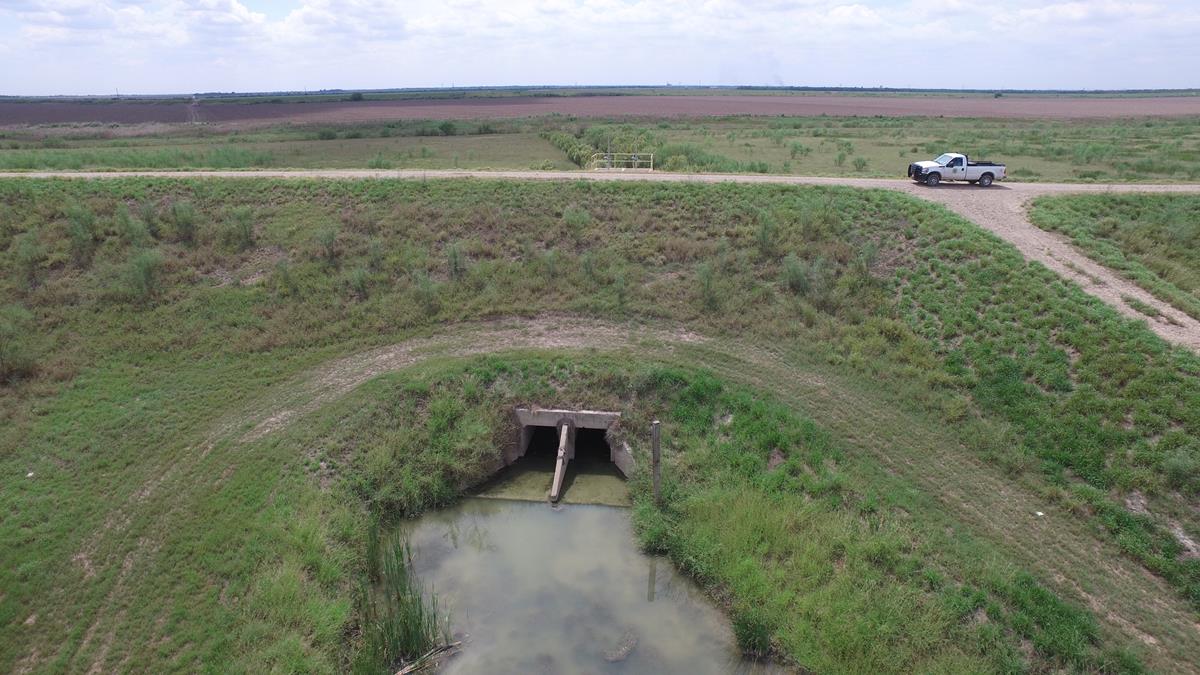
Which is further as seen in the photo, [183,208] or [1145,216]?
[183,208]

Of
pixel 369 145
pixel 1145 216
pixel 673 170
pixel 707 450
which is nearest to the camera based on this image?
pixel 707 450

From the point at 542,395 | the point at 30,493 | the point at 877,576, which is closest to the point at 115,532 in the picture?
the point at 30,493

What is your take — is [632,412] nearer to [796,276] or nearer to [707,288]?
[707,288]

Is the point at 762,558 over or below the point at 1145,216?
below

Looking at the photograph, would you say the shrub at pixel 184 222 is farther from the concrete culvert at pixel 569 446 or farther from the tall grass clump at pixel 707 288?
the tall grass clump at pixel 707 288

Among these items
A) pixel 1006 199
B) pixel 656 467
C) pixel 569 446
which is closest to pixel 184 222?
pixel 569 446

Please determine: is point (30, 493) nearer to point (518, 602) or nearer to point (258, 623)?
point (258, 623)
